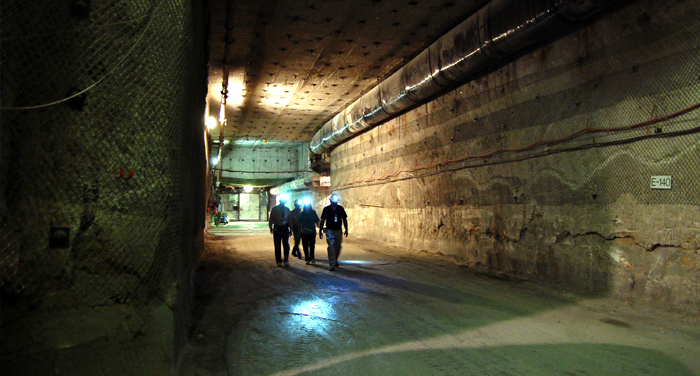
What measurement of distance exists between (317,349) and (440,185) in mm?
7339

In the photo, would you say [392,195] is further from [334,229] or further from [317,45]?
[317,45]

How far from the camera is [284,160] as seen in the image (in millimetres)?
29094

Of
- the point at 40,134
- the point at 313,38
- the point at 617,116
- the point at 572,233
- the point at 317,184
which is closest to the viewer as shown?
the point at 40,134

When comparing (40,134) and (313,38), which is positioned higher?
(313,38)

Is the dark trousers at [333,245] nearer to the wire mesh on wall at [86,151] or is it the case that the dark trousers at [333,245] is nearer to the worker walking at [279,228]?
the worker walking at [279,228]

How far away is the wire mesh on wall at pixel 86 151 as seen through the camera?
2.84m

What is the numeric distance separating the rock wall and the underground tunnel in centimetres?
3

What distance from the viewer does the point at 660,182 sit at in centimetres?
560

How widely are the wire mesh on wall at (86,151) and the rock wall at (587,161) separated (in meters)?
6.05

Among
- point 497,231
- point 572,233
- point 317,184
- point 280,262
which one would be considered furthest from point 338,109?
point 572,233

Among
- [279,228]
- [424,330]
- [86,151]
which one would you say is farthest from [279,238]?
[86,151]

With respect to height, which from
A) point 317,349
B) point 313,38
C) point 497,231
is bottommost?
point 317,349

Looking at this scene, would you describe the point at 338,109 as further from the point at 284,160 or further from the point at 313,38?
→ the point at 284,160

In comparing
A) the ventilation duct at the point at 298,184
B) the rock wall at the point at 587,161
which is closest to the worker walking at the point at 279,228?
the rock wall at the point at 587,161
